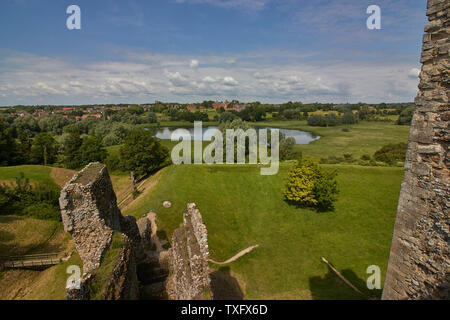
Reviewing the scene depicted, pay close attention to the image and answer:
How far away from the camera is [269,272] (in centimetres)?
1513

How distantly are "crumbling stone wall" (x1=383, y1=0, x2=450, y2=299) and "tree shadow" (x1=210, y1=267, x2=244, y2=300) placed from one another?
9.48 metres

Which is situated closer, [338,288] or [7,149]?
[338,288]

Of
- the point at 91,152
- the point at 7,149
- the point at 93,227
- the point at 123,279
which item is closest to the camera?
the point at 123,279

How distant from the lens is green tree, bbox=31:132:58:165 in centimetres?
4494

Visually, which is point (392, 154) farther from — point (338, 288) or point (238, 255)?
point (238, 255)

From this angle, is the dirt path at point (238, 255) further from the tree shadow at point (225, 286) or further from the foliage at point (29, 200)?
the foliage at point (29, 200)

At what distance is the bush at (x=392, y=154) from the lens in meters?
41.7

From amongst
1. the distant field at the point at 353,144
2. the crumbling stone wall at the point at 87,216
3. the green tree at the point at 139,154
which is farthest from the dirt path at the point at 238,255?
the distant field at the point at 353,144

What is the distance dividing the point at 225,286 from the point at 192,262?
6.70 m

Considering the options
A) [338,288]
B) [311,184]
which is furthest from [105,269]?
[311,184]

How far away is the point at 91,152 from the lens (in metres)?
42.5
